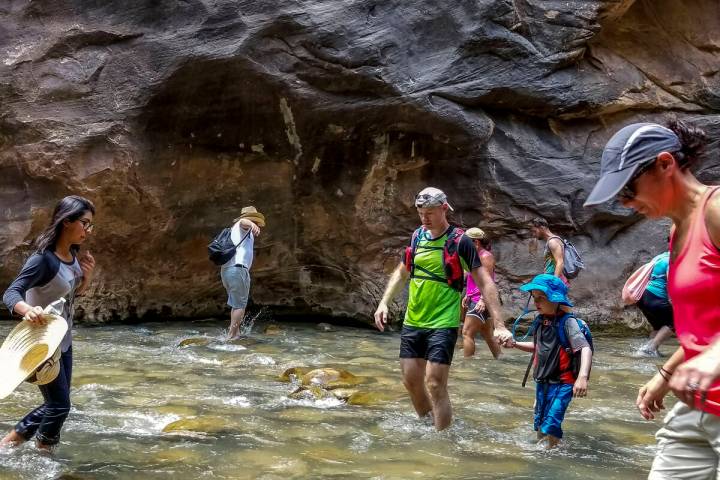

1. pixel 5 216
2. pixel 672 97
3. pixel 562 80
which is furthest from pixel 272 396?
pixel 672 97

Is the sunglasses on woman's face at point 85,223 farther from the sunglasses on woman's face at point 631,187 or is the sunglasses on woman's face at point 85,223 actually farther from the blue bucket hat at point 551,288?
the sunglasses on woman's face at point 631,187

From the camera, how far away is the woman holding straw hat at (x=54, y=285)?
170 inches

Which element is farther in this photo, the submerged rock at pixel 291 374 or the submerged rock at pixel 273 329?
the submerged rock at pixel 273 329

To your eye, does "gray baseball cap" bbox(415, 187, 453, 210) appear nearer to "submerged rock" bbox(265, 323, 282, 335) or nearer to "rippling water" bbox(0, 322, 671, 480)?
"rippling water" bbox(0, 322, 671, 480)

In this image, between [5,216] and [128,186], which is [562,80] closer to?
[128,186]

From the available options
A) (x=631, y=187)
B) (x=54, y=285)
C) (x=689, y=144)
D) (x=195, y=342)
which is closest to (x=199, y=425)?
(x=54, y=285)

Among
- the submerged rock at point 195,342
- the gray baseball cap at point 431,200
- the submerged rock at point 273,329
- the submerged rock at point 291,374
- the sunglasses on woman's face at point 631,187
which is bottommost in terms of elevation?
the submerged rock at point 273,329

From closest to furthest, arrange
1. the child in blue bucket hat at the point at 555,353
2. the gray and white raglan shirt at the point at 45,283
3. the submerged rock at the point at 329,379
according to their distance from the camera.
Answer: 1. the gray and white raglan shirt at the point at 45,283
2. the child in blue bucket hat at the point at 555,353
3. the submerged rock at the point at 329,379

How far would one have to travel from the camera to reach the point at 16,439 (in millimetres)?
4504

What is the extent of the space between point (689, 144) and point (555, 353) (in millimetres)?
2960

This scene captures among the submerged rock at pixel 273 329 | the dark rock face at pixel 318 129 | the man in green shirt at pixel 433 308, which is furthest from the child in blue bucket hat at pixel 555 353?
the dark rock face at pixel 318 129

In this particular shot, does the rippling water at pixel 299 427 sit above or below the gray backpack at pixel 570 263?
below

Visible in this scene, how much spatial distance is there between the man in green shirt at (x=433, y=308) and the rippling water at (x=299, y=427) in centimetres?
31

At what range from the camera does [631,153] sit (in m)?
2.34
